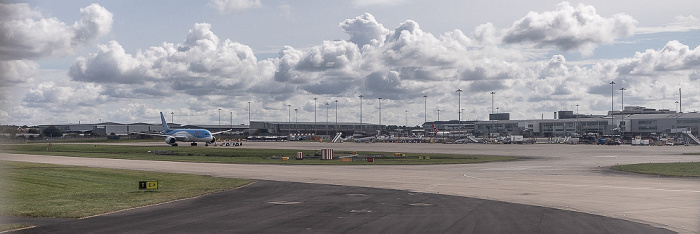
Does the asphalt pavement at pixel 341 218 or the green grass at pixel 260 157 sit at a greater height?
the asphalt pavement at pixel 341 218

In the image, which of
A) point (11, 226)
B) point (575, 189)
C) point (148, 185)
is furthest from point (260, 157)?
point (11, 226)

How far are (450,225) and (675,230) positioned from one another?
804 cm

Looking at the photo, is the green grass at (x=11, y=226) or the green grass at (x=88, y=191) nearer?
the green grass at (x=11, y=226)

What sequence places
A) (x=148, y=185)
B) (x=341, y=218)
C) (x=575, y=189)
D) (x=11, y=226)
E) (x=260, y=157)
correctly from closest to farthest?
(x=11, y=226) < (x=341, y=218) < (x=148, y=185) < (x=575, y=189) < (x=260, y=157)

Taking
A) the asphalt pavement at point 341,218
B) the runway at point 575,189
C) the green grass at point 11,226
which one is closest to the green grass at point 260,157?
the runway at point 575,189

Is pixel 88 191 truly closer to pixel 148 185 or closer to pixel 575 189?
pixel 148 185

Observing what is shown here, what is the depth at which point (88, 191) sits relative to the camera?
3788 centimetres

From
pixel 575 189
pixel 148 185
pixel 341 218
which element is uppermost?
pixel 148 185

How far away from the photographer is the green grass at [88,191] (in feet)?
91.2

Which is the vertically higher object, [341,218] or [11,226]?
[11,226]

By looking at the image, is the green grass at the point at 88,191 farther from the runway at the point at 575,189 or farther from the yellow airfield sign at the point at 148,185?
the runway at the point at 575,189

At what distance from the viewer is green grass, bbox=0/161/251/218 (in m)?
27.8

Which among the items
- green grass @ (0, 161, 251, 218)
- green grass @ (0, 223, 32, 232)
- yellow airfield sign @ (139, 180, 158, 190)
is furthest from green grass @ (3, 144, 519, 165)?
green grass @ (0, 223, 32, 232)

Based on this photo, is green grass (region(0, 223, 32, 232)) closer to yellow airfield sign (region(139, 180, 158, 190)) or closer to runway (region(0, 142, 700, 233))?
runway (region(0, 142, 700, 233))
